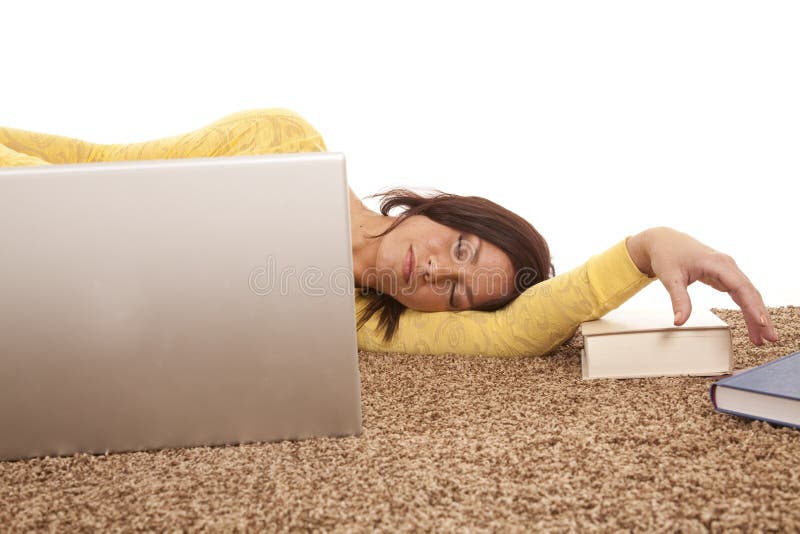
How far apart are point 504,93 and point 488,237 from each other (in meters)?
1.38

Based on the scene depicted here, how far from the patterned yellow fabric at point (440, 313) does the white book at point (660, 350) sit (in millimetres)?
114

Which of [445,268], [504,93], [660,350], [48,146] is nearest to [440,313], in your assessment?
[445,268]

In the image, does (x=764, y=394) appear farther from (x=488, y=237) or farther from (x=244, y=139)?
(x=244, y=139)

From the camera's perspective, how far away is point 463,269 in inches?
62.6

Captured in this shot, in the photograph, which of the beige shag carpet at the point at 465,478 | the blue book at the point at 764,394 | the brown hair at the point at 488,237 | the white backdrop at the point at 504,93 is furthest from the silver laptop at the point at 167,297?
the white backdrop at the point at 504,93

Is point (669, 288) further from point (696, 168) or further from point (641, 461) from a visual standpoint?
point (696, 168)

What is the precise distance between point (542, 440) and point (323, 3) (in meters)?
2.24

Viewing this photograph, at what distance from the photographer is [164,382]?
90cm

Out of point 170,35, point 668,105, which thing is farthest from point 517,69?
point 170,35

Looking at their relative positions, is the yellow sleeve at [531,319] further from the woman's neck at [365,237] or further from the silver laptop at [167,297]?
the silver laptop at [167,297]

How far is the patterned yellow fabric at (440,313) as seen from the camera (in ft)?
4.49

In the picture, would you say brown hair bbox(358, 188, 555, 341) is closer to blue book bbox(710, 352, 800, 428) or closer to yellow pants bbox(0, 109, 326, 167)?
yellow pants bbox(0, 109, 326, 167)

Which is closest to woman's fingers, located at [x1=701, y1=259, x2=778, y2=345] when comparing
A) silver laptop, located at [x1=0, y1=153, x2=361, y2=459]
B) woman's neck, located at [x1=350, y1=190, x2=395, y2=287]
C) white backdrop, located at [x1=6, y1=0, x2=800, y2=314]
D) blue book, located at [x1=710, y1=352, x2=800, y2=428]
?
blue book, located at [x1=710, y1=352, x2=800, y2=428]

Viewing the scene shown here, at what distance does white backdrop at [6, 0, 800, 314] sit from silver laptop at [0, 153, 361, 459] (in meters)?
1.92
